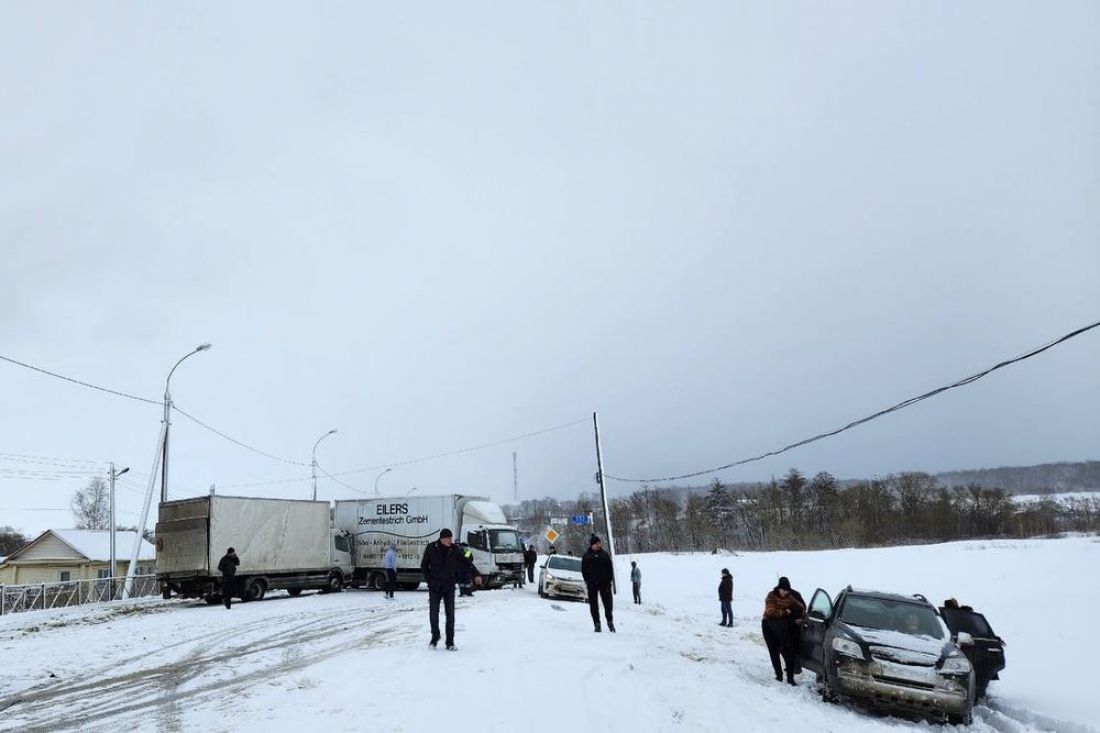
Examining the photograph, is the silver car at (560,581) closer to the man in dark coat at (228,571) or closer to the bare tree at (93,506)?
the man in dark coat at (228,571)

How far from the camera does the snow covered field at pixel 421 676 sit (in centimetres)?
764

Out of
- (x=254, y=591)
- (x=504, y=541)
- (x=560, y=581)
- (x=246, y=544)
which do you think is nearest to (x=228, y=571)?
(x=246, y=544)

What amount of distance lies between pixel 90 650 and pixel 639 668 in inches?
407

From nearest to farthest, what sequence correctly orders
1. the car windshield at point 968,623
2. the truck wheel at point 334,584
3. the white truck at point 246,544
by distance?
the car windshield at point 968,623 → the white truck at point 246,544 → the truck wheel at point 334,584

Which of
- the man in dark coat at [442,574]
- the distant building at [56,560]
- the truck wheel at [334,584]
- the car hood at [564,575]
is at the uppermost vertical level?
the distant building at [56,560]

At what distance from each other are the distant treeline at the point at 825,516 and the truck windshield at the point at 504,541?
62.4 metres

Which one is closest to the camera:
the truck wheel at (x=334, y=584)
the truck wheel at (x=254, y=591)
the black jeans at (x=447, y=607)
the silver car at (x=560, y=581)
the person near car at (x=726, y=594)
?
the black jeans at (x=447, y=607)

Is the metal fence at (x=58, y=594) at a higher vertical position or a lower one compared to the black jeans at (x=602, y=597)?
higher

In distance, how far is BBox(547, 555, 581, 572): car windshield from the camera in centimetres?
2645

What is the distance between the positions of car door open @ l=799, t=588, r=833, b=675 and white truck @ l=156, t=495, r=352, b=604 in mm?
19121

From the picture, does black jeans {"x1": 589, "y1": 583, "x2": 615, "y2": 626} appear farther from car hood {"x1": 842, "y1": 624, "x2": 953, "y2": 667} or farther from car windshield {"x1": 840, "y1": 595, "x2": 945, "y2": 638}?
car hood {"x1": 842, "y1": 624, "x2": 953, "y2": 667}

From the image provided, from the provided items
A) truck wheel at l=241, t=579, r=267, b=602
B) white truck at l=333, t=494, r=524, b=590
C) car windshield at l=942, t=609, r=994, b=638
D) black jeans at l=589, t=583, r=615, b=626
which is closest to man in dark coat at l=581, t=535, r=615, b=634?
black jeans at l=589, t=583, r=615, b=626

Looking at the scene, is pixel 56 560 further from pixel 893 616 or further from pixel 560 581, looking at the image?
pixel 893 616

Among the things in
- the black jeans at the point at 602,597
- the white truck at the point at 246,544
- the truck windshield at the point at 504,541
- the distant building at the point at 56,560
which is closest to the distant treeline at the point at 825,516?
the distant building at the point at 56,560
